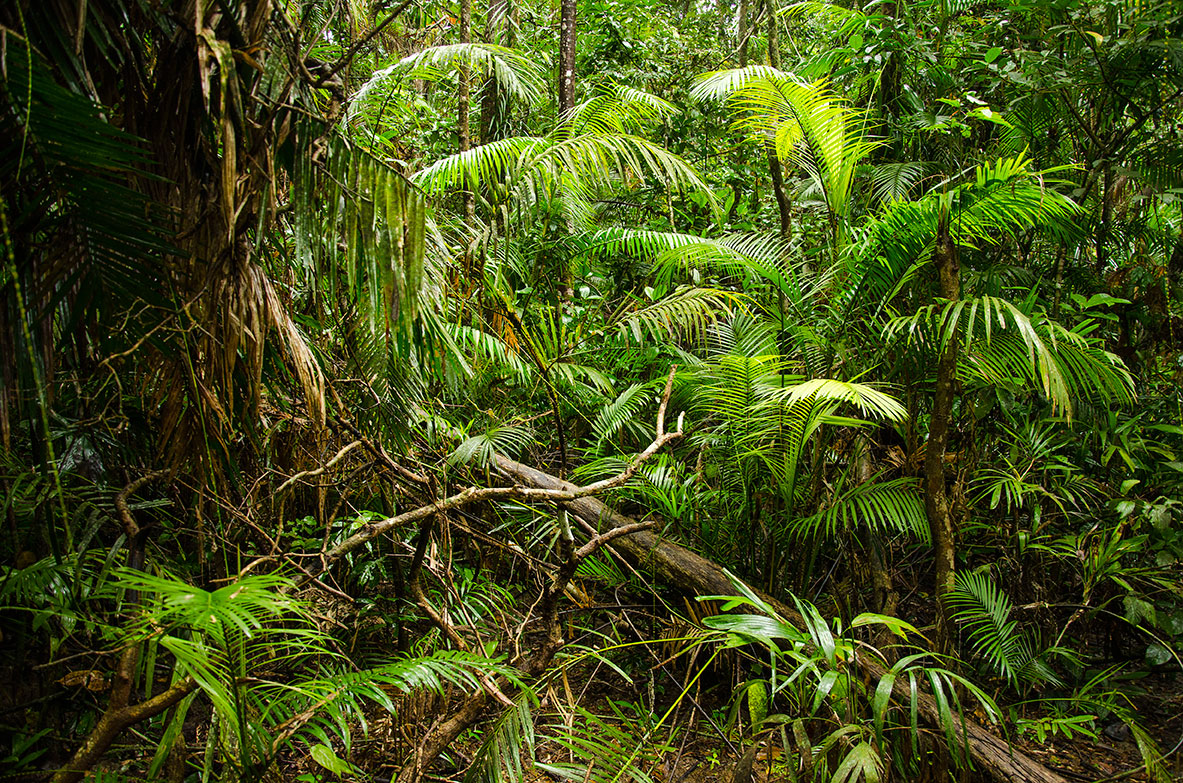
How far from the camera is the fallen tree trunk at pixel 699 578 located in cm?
211

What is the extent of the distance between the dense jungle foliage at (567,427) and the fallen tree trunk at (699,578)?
16mm

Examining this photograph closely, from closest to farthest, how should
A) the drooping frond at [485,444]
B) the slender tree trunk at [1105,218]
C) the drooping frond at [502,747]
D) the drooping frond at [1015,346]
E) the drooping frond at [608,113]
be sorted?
1. the drooping frond at [502,747]
2. the drooping frond at [1015,346]
3. the drooping frond at [485,444]
4. the slender tree trunk at [1105,218]
5. the drooping frond at [608,113]

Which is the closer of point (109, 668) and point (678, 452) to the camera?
point (109, 668)

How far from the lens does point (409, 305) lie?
1389mm

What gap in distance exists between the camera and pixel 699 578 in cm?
292

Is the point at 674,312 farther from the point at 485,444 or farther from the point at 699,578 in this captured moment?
the point at 699,578

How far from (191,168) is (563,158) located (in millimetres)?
2086

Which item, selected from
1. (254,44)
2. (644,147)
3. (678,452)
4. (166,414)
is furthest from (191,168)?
(678,452)

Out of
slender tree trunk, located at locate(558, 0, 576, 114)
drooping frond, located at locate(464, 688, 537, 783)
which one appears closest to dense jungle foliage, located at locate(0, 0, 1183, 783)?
drooping frond, located at locate(464, 688, 537, 783)

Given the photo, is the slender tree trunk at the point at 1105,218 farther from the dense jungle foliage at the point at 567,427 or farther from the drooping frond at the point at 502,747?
the drooping frond at the point at 502,747

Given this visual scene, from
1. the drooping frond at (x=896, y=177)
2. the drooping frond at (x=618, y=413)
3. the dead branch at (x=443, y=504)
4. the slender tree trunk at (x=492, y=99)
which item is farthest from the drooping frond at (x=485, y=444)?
the slender tree trunk at (x=492, y=99)

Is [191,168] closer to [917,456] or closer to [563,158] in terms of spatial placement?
[563,158]

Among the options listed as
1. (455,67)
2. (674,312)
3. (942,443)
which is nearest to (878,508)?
(942,443)

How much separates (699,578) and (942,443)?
1.10 meters
